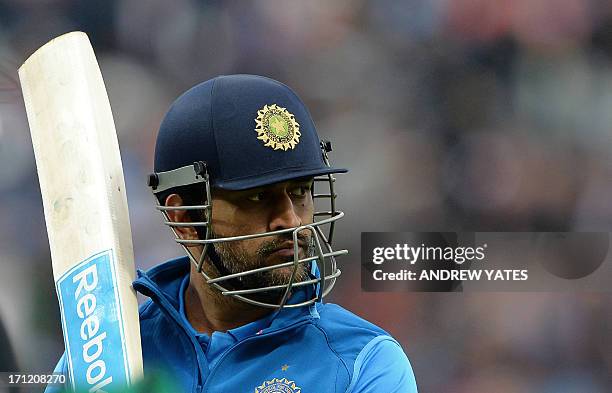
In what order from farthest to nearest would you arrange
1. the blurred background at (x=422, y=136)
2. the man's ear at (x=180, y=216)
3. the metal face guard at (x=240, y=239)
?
1. the blurred background at (x=422, y=136)
2. the man's ear at (x=180, y=216)
3. the metal face guard at (x=240, y=239)

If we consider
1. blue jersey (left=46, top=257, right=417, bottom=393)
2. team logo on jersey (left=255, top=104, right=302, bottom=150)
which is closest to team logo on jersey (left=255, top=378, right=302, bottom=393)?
blue jersey (left=46, top=257, right=417, bottom=393)

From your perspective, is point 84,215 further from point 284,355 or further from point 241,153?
point 284,355

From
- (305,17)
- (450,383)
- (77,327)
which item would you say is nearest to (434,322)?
(450,383)

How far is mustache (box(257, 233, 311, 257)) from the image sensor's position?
1.75 m

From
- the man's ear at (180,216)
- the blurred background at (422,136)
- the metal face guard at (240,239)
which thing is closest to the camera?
the metal face guard at (240,239)

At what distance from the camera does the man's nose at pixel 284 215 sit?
174 centimetres

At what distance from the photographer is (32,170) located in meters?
3.21

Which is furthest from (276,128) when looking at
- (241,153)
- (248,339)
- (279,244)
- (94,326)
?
(94,326)

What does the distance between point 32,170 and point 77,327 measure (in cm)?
150

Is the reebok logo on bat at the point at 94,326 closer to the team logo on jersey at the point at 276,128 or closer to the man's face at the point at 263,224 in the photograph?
the man's face at the point at 263,224

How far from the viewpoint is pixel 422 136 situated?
318 centimetres

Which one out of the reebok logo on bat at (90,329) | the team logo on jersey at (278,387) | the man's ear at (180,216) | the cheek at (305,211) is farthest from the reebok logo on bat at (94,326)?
the cheek at (305,211)

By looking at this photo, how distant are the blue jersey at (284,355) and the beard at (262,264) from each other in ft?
0.20

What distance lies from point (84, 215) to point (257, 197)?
34 centimetres
